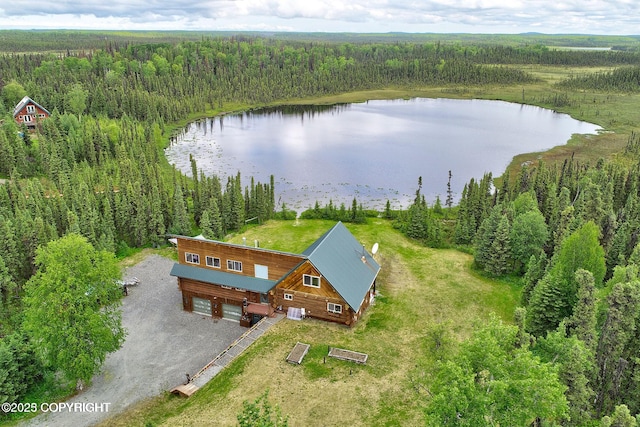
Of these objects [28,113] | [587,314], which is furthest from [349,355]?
[28,113]

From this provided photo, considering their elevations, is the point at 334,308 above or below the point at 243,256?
below

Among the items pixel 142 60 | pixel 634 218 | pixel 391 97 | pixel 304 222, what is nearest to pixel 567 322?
pixel 634 218

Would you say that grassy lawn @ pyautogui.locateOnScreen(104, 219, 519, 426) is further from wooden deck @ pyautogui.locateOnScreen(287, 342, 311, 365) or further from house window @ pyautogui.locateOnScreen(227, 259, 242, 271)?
house window @ pyautogui.locateOnScreen(227, 259, 242, 271)

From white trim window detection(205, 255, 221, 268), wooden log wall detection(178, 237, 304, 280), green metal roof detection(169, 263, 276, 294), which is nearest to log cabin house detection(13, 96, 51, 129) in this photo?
wooden log wall detection(178, 237, 304, 280)

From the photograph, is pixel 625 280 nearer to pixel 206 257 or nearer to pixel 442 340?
pixel 442 340

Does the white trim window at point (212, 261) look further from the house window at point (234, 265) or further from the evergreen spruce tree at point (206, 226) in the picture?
the evergreen spruce tree at point (206, 226)

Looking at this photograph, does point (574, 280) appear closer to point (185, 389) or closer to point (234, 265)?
point (234, 265)

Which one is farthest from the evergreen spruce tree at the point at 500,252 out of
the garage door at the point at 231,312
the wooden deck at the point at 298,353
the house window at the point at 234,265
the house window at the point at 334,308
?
the garage door at the point at 231,312
